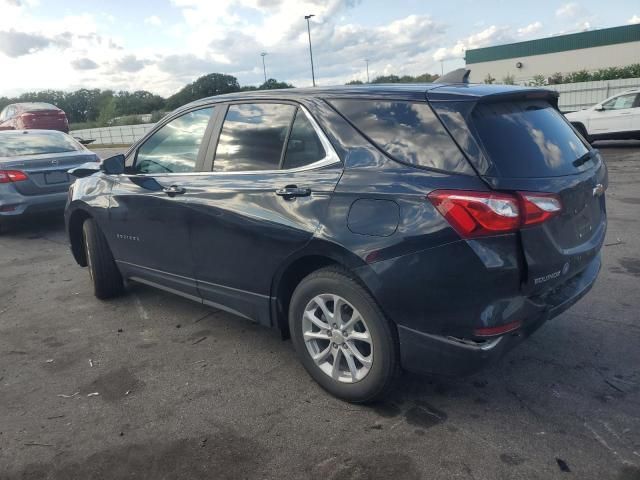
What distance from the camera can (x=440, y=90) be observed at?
3.07 metres

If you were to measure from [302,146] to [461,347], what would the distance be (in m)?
1.47

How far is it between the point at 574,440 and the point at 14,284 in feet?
18.2

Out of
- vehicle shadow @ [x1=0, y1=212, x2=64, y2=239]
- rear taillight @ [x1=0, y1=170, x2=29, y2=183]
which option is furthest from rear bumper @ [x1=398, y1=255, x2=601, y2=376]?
vehicle shadow @ [x1=0, y1=212, x2=64, y2=239]

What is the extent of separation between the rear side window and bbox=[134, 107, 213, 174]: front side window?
132 cm

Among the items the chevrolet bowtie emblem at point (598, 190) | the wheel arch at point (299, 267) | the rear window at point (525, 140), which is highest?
the rear window at point (525, 140)

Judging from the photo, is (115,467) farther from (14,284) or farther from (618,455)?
(14,284)

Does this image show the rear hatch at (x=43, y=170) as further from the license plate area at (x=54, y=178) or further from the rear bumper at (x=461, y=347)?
the rear bumper at (x=461, y=347)

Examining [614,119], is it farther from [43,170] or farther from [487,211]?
[487,211]

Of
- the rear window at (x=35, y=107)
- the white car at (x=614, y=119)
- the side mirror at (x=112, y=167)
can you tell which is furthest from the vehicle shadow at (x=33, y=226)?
the rear window at (x=35, y=107)

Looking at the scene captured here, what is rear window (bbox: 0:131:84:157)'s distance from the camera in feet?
27.8

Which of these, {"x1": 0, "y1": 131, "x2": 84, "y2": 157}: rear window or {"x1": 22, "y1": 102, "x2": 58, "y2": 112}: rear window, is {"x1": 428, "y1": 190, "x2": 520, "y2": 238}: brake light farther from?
{"x1": 22, "y1": 102, "x2": 58, "y2": 112}: rear window

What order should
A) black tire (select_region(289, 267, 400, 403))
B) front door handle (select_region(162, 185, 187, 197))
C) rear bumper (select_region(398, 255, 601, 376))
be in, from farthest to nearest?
Result: 1. front door handle (select_region(162, 185, 187, 197))
2. black tire (select_region(289, 267, 400, 403))
3. rear bumper (select_region(398, 255, 601, 376))

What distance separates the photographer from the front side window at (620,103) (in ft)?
48.9

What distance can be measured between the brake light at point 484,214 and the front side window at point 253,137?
1252 mm
